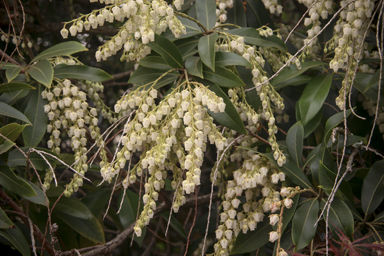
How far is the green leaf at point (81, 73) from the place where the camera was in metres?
1.44

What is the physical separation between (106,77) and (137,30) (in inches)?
10.6

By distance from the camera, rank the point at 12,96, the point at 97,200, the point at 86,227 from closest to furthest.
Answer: the point at 12,96 < the point at 86,227 < the point at 97,200

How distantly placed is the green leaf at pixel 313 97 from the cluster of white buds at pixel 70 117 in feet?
2.67

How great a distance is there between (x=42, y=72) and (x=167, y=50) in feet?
1.66

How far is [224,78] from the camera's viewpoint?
1278mm

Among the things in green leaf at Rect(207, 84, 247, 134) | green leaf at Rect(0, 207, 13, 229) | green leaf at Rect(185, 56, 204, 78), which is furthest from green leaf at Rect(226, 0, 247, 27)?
green leaf at Rect(0, 207, 13, 229)

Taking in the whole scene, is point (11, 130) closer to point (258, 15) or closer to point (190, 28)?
point (190, 28)

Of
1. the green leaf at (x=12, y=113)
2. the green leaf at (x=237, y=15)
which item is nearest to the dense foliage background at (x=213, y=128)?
the green leaf at (x=12, y=113)

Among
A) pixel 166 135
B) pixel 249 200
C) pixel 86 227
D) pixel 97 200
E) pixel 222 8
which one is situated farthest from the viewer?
pixel 97 200

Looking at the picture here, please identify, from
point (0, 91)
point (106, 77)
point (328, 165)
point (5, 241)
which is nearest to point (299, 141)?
point (328, 165)

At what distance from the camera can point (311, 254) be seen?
119cm

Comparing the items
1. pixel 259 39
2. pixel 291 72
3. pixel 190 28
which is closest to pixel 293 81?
pixel 291 72

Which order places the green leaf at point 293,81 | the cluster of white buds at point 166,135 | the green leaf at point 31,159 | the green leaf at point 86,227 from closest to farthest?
1. the cluster of white buds at point 166,135
2. the green leaf at point 31,159
3. the green leaf at point 293,81
4. the green leaf at point 86,227

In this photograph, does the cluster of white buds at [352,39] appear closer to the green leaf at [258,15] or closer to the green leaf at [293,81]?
the green leaf at [293,81]
